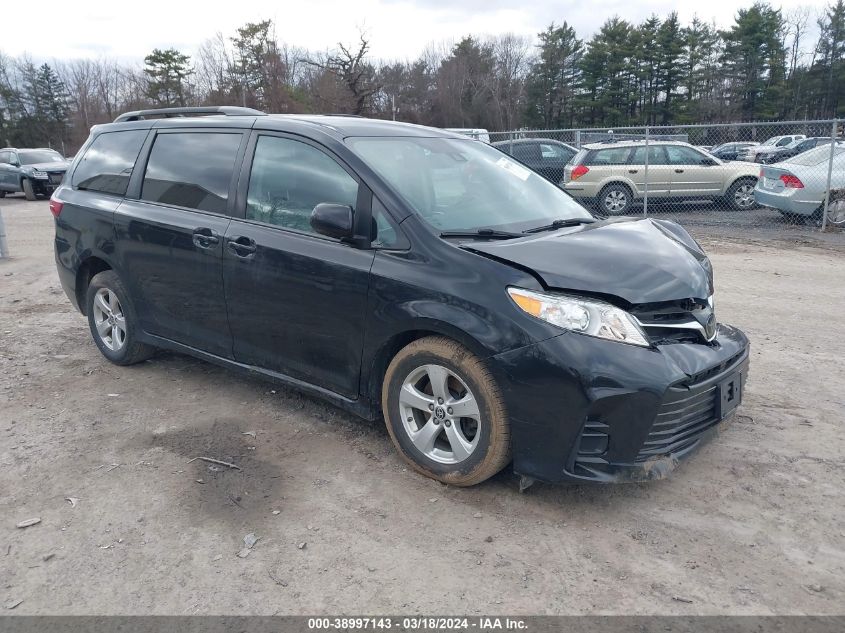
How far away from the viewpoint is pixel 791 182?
12172 mm

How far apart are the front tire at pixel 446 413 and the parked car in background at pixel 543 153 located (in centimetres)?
1315

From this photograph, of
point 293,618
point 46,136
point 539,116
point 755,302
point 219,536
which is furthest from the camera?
point 539,116

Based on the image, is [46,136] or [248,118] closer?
[248,118]

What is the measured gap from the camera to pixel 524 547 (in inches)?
116

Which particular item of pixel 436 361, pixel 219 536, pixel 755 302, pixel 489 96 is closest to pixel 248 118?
pixel 436 361

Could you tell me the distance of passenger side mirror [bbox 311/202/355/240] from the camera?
3.48 meters

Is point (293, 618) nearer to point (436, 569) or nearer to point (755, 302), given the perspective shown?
point (436, 569)

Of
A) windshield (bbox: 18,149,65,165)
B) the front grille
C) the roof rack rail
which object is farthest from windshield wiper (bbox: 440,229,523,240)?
windshield (bbox: 18,149,65,165)

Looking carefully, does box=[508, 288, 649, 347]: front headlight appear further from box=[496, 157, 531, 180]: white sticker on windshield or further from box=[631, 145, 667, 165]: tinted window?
box=[631, 145, 667, 165]: tinted window

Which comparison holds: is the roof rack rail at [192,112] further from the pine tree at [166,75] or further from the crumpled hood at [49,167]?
Result: the pine tree at [166,75]

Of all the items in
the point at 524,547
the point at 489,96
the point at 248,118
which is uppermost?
the point at 489,96

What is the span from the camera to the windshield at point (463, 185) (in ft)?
12.2

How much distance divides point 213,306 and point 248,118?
4.02 feet

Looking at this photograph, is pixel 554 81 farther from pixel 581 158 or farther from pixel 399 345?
pixel 399 345
